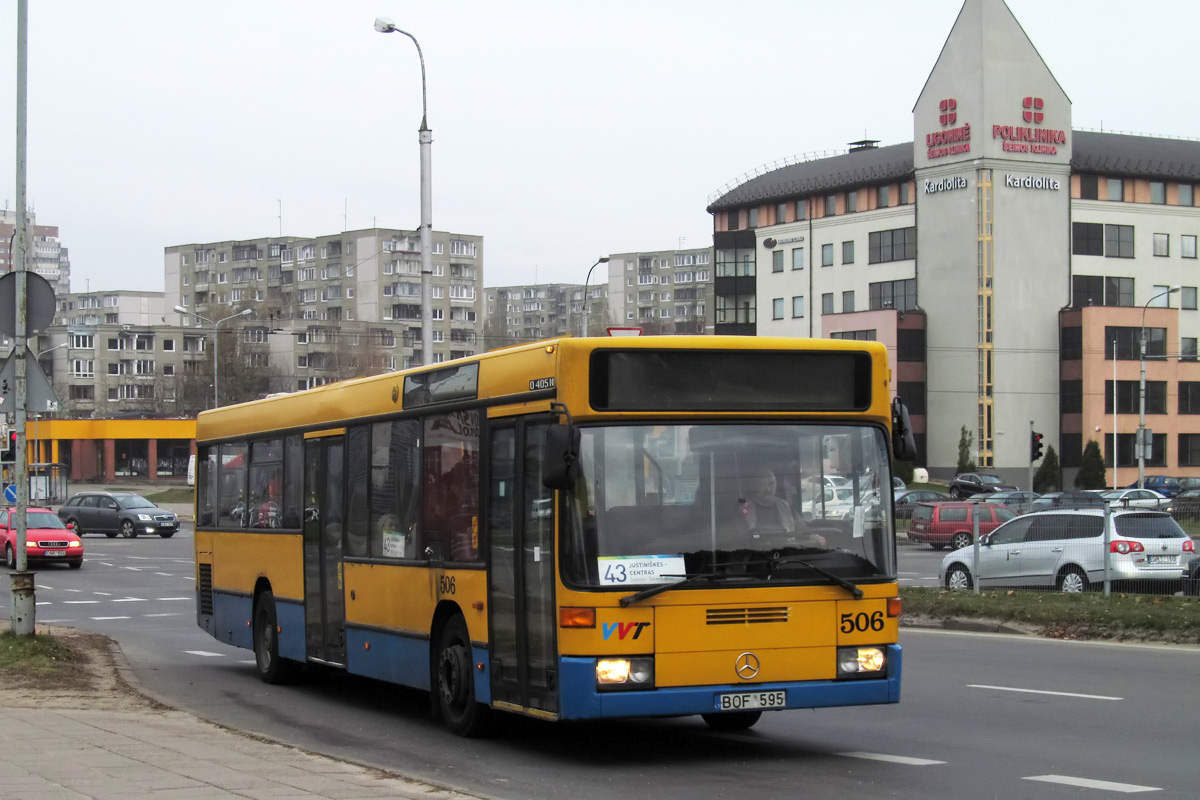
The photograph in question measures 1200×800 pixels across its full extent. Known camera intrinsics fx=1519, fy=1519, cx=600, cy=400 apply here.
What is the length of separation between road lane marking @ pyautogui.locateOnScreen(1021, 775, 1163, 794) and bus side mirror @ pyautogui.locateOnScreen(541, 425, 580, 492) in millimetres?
3290

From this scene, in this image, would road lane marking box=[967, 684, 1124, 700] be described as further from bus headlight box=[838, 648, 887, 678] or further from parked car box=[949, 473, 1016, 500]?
parked car box=[949, 473, 1016, 500]

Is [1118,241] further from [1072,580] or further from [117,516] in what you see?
[1072,580]

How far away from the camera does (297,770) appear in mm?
9250

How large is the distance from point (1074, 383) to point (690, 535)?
77.0m

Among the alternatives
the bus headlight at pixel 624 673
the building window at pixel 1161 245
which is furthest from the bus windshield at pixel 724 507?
the building window at pixel 1161 245

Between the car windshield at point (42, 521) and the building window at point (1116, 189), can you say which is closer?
Result: the car windshield at point (42, 521)

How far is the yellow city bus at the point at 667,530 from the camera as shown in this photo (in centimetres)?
932

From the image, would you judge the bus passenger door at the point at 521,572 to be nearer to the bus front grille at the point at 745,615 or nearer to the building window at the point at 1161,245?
the bus front grille at the point at 745,615

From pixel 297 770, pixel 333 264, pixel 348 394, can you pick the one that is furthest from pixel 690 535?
pixel 333 264

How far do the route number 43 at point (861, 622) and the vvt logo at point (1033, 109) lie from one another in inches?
2873

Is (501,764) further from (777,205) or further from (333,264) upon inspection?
(333,264)

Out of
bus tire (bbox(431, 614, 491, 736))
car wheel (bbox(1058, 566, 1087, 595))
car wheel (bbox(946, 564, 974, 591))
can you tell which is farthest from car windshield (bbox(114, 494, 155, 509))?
bus tire (bbox(431, 614, 491, 736))

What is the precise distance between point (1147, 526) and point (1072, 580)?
4.55ft

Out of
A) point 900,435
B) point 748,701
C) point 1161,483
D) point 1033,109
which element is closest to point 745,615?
point 748,701
